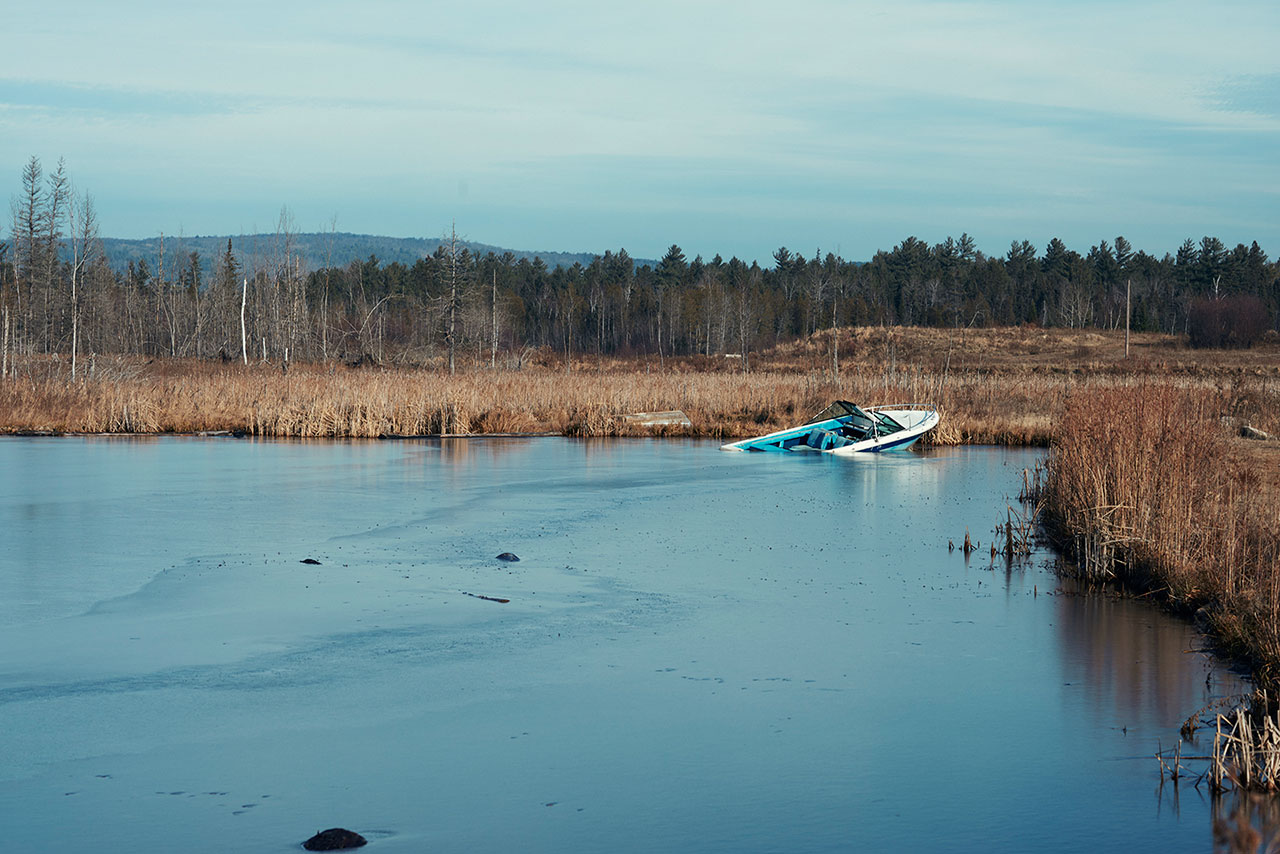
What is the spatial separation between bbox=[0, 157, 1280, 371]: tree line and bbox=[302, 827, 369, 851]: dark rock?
1700 inches

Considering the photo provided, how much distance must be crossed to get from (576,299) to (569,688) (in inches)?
3608

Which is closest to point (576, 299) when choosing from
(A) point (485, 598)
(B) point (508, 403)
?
(B) point (508, 403)

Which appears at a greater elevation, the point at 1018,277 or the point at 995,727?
the point at 1018,277

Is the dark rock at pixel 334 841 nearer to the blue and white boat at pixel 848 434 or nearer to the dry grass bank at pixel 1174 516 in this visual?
the dry grass bank at pixel 1174 516

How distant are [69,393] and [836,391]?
16.7 meters

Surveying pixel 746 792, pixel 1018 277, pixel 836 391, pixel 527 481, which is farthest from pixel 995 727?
pixel 1018 277

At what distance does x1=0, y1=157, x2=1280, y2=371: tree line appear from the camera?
57.9 meters

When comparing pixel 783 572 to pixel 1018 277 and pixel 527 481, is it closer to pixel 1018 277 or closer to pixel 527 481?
pixel 527 481

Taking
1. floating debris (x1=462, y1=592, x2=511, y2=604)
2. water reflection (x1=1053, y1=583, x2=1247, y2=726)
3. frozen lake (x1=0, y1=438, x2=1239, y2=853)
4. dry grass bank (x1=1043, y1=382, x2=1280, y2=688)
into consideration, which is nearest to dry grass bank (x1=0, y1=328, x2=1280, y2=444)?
dry grass bank (x1=1043, y1=382, x2=1280, y2=688)

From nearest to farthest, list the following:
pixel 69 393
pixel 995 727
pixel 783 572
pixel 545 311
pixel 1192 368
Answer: pixel 995 727 → pixel 783 572 → pixel 69 393 → pixel 1192 368 → pixel 545 311

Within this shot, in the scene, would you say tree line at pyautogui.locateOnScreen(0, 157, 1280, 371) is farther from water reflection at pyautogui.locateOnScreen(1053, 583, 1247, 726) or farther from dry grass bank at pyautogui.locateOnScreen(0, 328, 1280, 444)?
water reflection at pyautogui.locateOnScreen(1053, 583, 1247, 726)

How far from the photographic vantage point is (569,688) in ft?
22.4

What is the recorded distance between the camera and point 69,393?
1036 inches

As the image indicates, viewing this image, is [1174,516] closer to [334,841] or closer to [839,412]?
[334,841]
